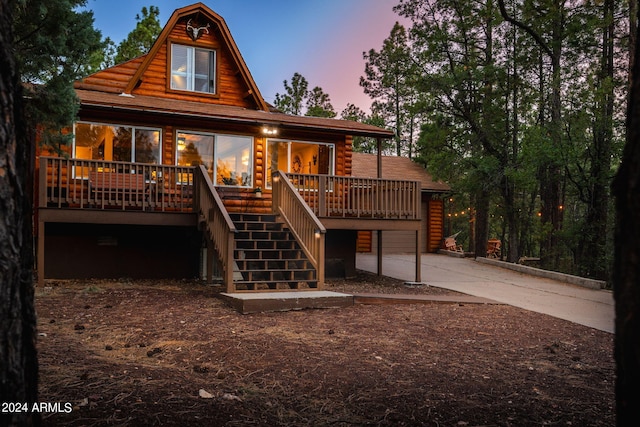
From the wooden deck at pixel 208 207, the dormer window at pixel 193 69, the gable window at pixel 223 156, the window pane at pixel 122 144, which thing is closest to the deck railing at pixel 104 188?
the wooden deck at pixel 208 207

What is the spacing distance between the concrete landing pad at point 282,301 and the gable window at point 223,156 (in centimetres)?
633

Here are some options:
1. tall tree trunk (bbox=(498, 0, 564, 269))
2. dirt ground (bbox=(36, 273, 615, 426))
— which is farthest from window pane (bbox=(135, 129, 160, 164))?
tall tree trunk (bbox=(498, 0, 564, 269))

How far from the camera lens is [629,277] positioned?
156 centimetres

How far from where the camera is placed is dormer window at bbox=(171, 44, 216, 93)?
14.7 m

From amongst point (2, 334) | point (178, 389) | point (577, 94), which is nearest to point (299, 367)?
point (178, 389)

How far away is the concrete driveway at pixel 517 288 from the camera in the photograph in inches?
344

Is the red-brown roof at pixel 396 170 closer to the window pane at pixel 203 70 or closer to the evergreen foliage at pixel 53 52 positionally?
the window pane at pixel 203 70

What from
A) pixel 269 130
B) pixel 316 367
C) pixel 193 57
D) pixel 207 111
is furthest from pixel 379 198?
pixel 316 367

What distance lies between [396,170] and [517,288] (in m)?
13.6

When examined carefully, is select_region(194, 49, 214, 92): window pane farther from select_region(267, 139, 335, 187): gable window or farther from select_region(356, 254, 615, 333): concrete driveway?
select_region(356, 254, 615, 333): concrete driveway

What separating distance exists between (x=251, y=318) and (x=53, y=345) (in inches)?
105

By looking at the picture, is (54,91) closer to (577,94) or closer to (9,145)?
(9,145)

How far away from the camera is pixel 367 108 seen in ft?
125

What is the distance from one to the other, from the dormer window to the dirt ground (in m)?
8.61
